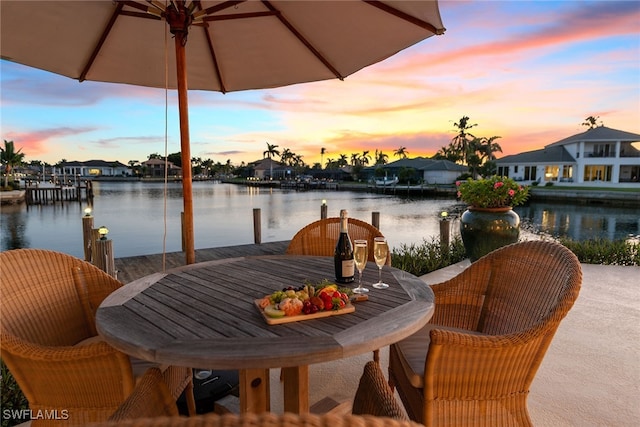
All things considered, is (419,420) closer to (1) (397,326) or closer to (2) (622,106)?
(1) (397,326)

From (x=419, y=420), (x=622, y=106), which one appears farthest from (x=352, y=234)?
(x=622, y=106)

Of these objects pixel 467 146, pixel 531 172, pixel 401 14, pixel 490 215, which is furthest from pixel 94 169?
pixel 401 14

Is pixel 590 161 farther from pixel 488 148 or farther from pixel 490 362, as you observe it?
pixel 490 362

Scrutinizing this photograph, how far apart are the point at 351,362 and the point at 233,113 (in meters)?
18.7

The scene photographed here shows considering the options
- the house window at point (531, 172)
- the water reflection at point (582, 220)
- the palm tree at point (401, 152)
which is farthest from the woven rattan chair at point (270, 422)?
the palm tree at point (401, 152)

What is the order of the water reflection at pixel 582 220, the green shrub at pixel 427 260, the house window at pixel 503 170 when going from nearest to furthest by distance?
the green shrub at pixel 427 260 < the water reflection at pixel 582 220 < the house window at pixel 503 170

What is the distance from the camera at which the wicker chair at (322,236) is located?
2744 millimetres

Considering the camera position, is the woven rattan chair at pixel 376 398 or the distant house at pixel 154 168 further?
the distant house at pixel 154 168

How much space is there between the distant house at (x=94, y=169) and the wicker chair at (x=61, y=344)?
3163 inches

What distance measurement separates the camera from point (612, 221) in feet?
59.5

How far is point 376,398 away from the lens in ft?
3.81

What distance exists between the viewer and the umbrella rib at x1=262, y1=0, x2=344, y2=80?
240 centimetres

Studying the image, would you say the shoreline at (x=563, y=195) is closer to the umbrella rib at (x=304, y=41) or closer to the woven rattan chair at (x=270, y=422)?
the umbrella rib at (x=304, y=41)

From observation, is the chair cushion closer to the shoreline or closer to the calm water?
the calm water
